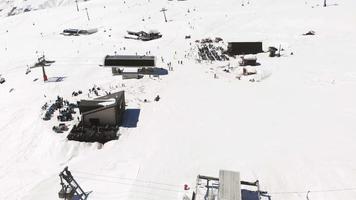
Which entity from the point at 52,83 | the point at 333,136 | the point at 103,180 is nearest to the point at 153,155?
the point at 103,180

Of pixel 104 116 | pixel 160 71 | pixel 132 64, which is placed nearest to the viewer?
pixel 104 116

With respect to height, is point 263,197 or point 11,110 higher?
point 11,110

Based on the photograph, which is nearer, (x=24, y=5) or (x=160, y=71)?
(x=160, y=71)

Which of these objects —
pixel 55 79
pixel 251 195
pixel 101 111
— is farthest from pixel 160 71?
pixel 251 195

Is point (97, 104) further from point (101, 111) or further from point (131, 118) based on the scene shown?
point (131, 118)

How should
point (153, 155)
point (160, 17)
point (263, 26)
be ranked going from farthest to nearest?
point (160, 17)
point (263, 26)
point (153, 155)

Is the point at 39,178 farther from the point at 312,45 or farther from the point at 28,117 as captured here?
the point at 312,45

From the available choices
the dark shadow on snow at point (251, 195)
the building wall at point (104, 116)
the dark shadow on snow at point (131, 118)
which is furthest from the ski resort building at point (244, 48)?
the dark shadow on snow at point (251, 195)
